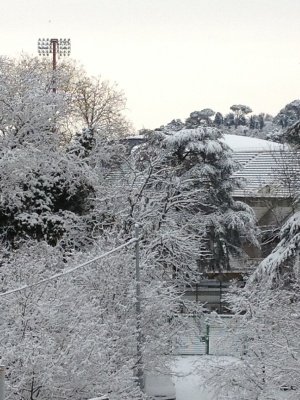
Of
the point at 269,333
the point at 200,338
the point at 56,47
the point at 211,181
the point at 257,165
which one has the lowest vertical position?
the point at 200,338

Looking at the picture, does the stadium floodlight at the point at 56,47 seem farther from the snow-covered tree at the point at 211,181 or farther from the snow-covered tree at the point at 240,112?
the snow-covered tree at the point at 240,112

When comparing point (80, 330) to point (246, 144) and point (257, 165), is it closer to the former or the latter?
point (257, 165)

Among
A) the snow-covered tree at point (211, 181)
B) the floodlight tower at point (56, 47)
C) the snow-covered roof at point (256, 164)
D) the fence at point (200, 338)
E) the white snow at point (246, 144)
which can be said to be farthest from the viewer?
the white snow at point (246, 144)

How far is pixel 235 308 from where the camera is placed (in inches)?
938

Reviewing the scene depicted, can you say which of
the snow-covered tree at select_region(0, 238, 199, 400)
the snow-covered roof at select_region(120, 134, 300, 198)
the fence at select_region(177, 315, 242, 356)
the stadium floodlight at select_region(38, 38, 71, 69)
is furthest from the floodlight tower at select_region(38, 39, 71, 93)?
the snow-covered tree at select_region(0, 238, 199, 400)

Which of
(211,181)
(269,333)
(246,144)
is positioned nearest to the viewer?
(269,333)

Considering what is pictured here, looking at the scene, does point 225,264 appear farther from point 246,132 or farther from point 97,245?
point 246,132

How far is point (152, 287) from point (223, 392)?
3.17 meters

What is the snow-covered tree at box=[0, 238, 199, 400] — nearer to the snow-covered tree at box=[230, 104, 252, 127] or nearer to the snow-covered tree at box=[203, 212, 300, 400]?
the snow-covered tree at box=[203, 212, 300, 400]

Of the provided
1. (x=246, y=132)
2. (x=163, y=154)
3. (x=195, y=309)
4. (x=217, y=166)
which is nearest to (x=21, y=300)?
(x=195, y=309)

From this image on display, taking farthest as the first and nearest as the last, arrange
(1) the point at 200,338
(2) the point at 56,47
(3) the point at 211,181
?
(2) the point at 56,47 < (3) the point at 211,181 < (1) the point at 200,338

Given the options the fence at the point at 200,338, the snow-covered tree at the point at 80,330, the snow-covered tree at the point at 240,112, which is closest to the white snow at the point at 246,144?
the fence at the point at 200,338

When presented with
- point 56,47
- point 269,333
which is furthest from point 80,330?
point 56,47

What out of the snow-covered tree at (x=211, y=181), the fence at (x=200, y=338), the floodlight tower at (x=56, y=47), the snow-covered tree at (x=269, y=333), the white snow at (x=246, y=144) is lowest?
the fence at (x=200, y=338)
